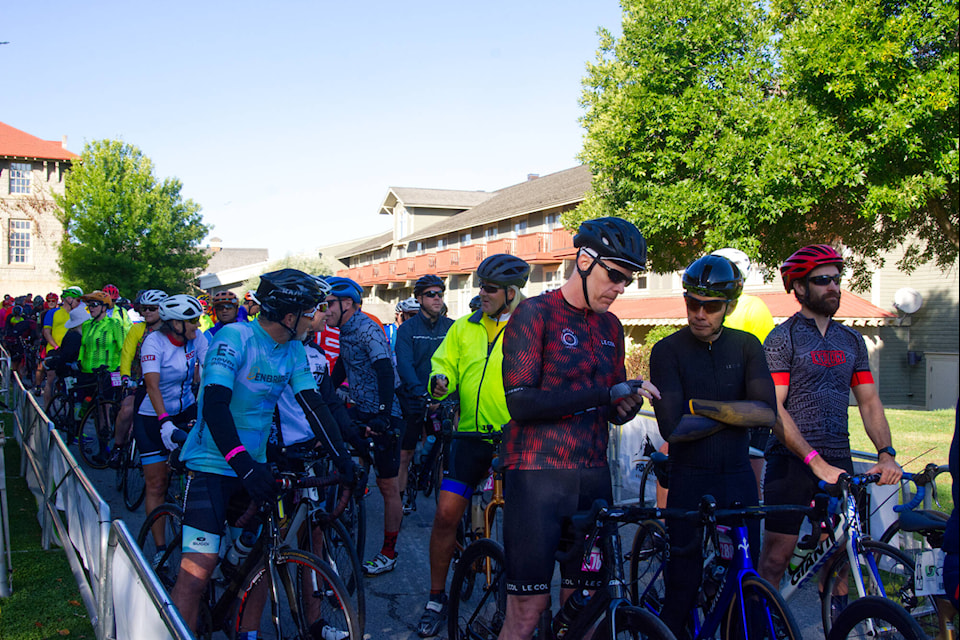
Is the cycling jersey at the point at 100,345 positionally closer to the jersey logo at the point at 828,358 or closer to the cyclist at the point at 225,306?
the cyclist at the point at 225,306

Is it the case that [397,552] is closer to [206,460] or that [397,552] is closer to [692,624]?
[206,460]

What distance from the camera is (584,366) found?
314 cm

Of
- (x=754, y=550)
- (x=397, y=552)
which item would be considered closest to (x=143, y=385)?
(x=397, y=552)

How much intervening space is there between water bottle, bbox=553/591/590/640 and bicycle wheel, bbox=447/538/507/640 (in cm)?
58

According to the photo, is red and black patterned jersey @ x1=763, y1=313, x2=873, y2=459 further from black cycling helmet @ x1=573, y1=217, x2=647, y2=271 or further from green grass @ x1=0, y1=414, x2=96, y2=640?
green grass @ x1=0, y1=414, x2=96, y2=640

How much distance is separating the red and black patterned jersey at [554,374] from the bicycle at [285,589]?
1139 mm

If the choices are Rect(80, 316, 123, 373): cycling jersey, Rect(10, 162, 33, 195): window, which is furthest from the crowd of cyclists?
Rect(10, 162, 33, 195): window

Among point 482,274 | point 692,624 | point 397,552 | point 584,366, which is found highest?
point 482,274

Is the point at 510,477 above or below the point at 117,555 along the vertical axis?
above

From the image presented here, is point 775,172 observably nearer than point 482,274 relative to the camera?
No

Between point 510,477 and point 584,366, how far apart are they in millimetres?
517

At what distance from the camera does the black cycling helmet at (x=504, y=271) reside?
16.3 ft

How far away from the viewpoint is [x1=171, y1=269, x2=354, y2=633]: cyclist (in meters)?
3.80

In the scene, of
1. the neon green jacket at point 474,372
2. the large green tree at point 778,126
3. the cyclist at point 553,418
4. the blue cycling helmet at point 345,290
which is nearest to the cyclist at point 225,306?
the blue cycling helmet at point 345,290
